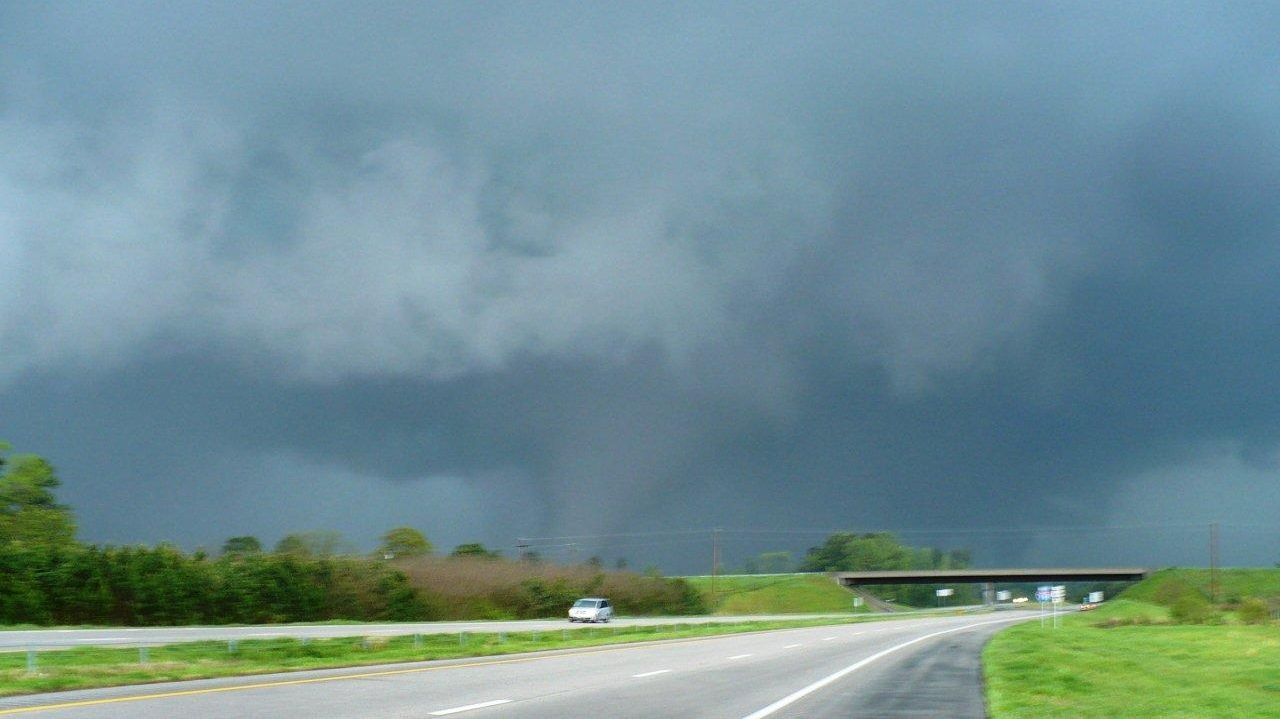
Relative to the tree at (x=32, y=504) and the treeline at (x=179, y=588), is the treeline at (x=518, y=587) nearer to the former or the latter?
the treeline at (x=179, y=588)

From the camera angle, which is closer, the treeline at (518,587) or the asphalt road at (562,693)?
the asphalt road at (562,693)

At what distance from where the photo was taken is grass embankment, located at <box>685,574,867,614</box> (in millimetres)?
145125

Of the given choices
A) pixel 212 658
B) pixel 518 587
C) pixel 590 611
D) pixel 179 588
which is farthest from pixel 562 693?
pixel 518 587

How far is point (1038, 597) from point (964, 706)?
51334 mm

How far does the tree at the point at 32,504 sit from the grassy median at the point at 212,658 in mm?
64699

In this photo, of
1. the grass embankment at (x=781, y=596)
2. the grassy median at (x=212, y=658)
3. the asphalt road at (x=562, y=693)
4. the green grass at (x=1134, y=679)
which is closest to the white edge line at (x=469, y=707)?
the asphalt road at (x=562, y=693)

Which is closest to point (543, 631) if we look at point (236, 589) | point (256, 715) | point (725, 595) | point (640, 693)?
point (236, 589)

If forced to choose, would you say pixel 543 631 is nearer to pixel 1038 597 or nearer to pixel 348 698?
pixel 1038 597

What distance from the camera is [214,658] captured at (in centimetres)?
3195

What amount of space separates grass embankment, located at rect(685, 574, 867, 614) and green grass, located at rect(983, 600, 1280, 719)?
307 feet

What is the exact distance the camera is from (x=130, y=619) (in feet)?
209

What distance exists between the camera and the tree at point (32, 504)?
9969 centimetres

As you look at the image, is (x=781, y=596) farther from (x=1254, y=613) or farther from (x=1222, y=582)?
(x=1254, y=613)

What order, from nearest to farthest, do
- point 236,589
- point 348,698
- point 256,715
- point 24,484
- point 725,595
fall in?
point 256,715, point 348,698, point 236,589, point 24,484, point 725,595
